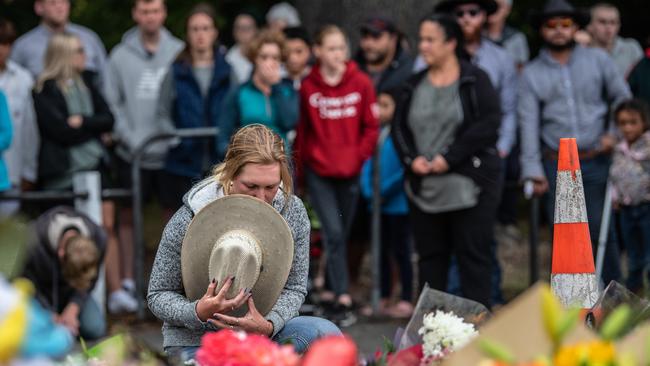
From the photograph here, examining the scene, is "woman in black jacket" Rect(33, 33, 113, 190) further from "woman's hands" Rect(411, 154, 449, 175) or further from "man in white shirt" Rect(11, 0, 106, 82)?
"woman's hands" Rect(411, 154, 449, 175)

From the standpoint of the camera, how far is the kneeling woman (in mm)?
4758

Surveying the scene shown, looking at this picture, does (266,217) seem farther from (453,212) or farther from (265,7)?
(265,7)

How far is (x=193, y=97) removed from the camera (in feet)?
31.8

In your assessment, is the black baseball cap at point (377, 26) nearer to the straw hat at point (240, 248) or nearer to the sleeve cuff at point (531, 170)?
the sleeve cuff at point (531, 170)

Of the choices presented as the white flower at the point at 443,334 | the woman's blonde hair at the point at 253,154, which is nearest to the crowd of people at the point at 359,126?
the woman's blonde hair at the point at 253,154

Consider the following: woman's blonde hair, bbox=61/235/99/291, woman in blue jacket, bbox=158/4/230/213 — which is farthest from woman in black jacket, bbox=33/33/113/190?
woman's blonde hair, bbox=61/235/99/291

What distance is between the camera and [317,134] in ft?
29.3

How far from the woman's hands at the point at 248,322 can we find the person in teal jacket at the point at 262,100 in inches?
169

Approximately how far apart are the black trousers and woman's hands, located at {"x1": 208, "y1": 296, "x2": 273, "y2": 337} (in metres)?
3.42

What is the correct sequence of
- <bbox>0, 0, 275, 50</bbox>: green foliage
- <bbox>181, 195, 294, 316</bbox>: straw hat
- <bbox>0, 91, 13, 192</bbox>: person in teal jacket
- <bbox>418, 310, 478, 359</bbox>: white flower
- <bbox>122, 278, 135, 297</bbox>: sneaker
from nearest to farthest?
<bbox>418, 310, 478, 359</bbox>: white flower → <bbox>181, 195, 294, 316</bbox>: straw hat → <bbox>0, 91, 13, 192</bbox>: person in teal jacket → <bbox>122, 278, 135, 297</bbox>: sneaker → <bbox>0, 0, 275, 50</bbox>: green foliage

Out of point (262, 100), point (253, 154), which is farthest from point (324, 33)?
point (253, 154)

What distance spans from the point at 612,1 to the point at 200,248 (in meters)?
12.6

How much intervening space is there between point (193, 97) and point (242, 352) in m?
6.69

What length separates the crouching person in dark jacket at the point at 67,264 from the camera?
7.40 m
